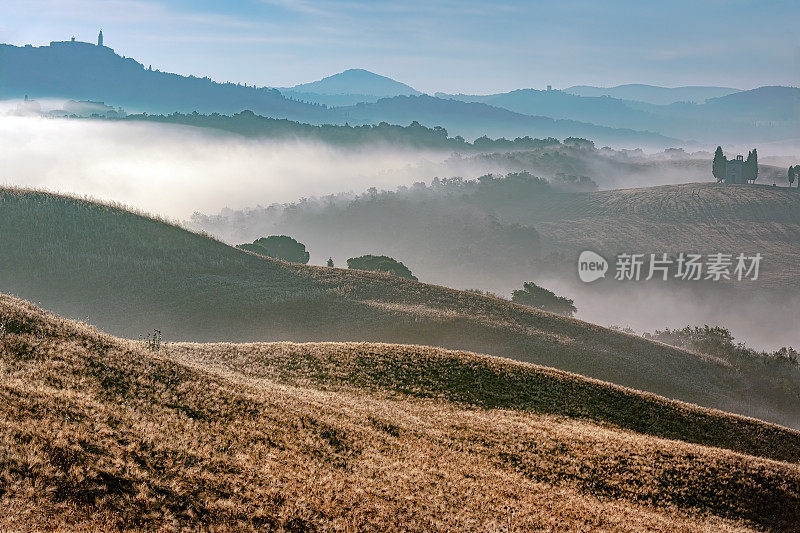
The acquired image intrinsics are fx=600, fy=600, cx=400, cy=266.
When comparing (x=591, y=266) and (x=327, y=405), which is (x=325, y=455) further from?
(x=591, y=266)

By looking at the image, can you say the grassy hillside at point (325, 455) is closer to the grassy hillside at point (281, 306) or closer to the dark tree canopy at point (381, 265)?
the grassy hillside at point (281, 306)

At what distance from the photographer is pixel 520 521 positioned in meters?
12.8

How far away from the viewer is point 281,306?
48.9 m

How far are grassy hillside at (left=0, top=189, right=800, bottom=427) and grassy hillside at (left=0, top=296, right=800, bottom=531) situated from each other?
19047 millimetres

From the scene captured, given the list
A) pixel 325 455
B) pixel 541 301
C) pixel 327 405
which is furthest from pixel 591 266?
pixel 325 455

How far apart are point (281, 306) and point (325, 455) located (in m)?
35.2

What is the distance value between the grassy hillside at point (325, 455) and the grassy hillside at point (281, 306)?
1905 centimetres

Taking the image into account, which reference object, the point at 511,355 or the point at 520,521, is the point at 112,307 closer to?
the point at 511,355

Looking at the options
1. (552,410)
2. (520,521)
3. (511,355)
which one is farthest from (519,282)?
(520,521)

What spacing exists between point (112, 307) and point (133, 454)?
37.2 metres

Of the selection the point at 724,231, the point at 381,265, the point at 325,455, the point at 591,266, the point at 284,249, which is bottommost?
the point at 325,455

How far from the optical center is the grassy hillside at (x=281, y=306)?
44000mm

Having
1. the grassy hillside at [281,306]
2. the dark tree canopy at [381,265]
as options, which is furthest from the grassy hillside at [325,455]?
the dark tree canopy at [381,265]

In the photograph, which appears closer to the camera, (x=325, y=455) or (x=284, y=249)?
(x=325, y=455)
